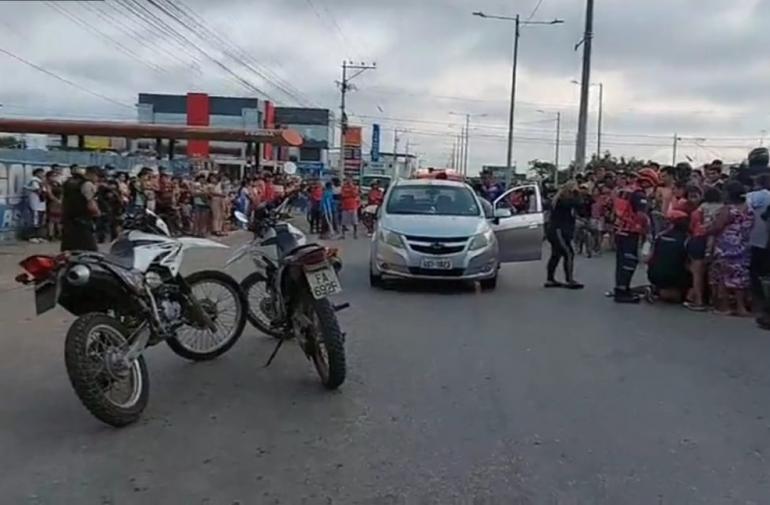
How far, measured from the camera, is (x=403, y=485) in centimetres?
468

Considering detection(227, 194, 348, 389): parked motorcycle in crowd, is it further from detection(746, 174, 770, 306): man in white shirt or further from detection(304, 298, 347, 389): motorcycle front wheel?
detection(746, 174, 770, 306): man in white shirt

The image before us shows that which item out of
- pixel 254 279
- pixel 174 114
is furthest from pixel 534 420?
pixel 174 114

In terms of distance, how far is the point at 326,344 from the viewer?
6.53m

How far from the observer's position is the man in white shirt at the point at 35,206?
19141 millimetres

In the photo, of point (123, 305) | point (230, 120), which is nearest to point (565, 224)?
point (123, 305)

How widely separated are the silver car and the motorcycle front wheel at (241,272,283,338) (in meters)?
4.28

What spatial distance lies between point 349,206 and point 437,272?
14026mm

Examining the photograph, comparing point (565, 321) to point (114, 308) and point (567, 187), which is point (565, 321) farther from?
point (114, 308)

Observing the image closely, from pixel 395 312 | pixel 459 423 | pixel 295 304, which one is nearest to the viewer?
pixel 459 423

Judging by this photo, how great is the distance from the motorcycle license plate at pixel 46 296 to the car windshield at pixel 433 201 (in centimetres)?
795

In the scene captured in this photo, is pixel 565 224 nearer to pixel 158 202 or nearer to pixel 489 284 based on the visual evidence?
pixel 489 284

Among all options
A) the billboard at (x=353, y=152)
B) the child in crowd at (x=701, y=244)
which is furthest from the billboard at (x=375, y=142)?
the child in crowd at (x=701, y=244)

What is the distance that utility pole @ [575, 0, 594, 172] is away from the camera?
27188 millimetres

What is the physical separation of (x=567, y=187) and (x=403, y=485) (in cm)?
919
